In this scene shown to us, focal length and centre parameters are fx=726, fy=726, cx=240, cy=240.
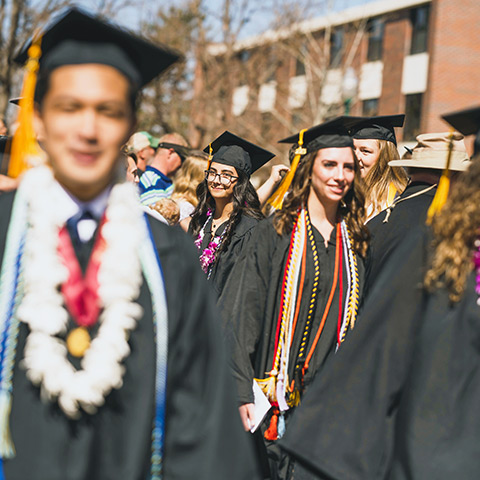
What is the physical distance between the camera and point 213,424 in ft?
7.21

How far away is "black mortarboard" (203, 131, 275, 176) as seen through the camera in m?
5.46

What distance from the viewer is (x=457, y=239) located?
2.70m

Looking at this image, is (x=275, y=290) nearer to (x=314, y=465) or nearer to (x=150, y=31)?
(x=314, y=465)

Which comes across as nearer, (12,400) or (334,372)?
(12,400)

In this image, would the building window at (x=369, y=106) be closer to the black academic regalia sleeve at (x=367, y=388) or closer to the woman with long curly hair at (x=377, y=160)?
the woman with long curly hair at (x=377, y=160)

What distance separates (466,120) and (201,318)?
1433 millimetres

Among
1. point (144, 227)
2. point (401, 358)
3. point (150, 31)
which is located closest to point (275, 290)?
point (401, 358)

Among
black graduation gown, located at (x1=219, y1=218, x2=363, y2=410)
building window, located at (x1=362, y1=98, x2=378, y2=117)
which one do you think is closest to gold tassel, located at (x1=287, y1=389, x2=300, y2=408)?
black graduation gown, located at (x1=219, y1=218, x2=363, y2=410)

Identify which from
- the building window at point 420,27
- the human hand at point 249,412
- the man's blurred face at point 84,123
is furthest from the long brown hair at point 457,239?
the building window at point 420,27

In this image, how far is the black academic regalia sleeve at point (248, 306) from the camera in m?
3.74

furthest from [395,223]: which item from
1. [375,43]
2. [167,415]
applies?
[375,43]

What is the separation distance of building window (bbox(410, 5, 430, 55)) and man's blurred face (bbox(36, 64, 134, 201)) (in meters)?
27.5

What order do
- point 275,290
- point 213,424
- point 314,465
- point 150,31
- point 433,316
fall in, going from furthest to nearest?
point 150,31, point 275,290, point 314,465, point 433,316, point 213,424

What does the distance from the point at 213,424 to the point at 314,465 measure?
0.98 metres
